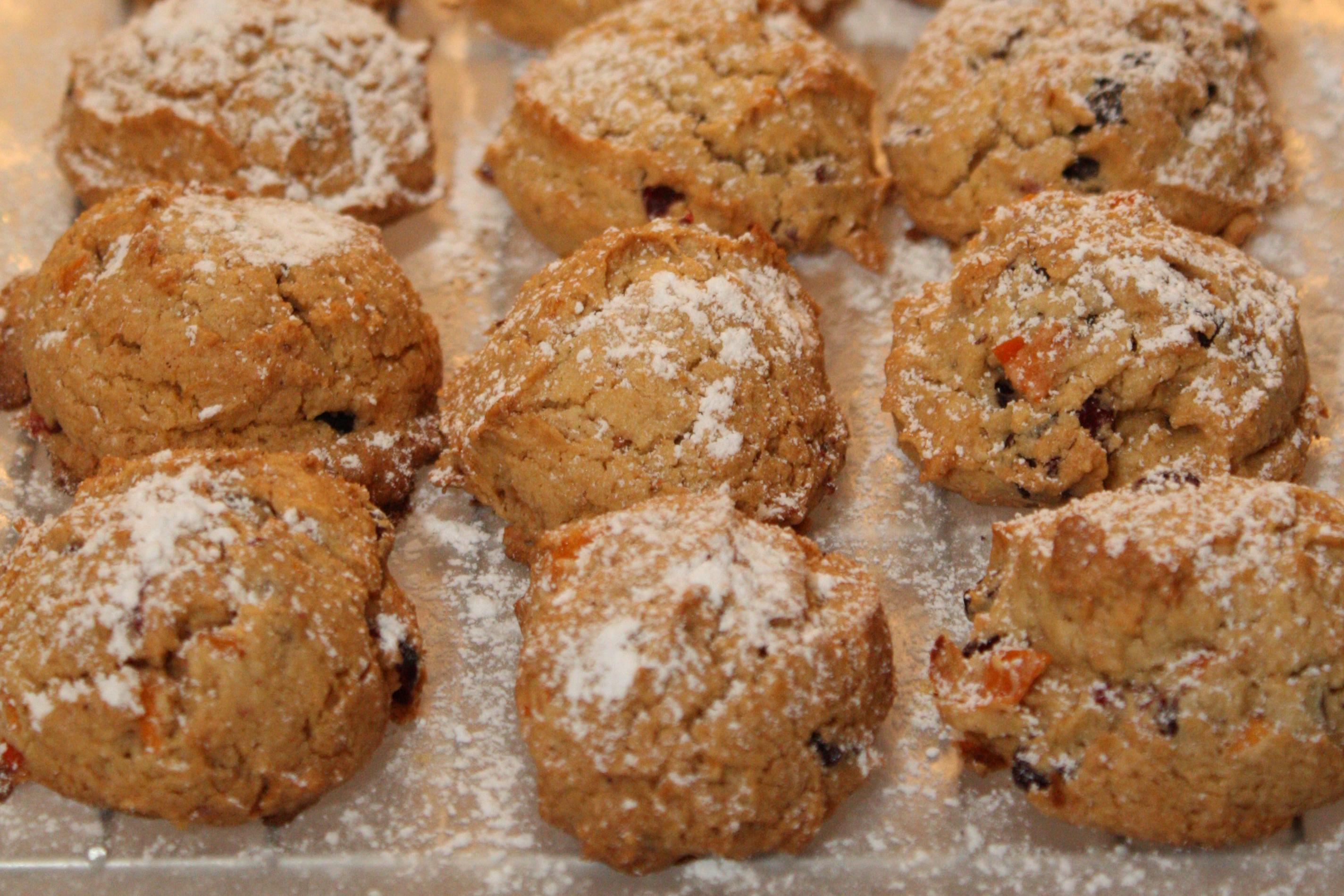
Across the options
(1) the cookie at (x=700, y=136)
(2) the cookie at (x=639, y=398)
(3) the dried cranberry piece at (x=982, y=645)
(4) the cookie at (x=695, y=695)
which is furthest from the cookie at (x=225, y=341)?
(3) the dried cranberry piece at (x=982, y=645)

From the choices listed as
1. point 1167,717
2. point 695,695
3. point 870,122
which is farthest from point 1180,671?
point 870,122

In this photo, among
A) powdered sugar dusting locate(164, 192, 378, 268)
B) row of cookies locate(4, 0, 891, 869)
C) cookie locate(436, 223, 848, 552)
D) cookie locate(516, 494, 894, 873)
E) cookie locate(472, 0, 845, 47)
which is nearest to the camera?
cookie locate(516, 494, 894, 873)

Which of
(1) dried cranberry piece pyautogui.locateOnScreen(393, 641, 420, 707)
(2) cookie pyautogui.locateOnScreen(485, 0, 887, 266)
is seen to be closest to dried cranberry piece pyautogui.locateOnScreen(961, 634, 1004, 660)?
(1) dried cranberry piece pyautogui.locateOnScreen(393, 641, 420, 707)

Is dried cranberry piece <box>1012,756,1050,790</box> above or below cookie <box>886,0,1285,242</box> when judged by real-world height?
below

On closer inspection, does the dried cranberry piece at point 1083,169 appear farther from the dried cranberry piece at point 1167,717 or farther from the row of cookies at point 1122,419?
the dried cranberry piece at point 1167,717

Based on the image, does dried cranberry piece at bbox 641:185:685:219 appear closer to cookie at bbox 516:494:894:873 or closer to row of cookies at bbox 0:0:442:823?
row of cookies at bbox 0:0:442:823

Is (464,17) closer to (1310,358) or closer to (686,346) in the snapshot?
(686,346)

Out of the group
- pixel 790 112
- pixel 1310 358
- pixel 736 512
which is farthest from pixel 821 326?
pixel 1310 358
